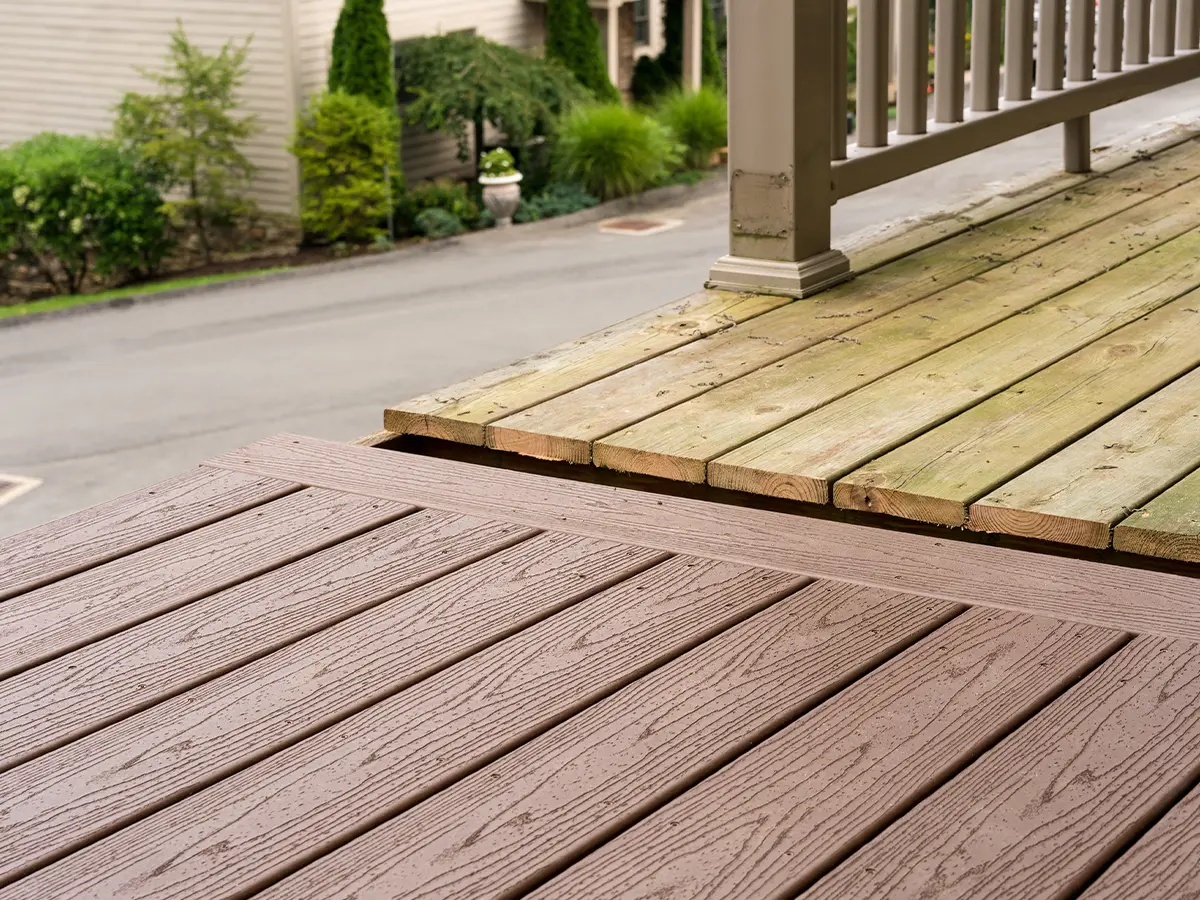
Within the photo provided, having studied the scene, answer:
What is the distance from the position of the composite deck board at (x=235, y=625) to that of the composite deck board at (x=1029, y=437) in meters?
0.39

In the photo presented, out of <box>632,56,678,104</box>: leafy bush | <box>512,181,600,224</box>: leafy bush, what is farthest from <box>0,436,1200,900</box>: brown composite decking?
<box>632,56,678,104</box>: leafy bush

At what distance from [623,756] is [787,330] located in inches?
60.3

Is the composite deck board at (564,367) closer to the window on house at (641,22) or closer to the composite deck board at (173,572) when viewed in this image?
the composite deck board at (173,572)

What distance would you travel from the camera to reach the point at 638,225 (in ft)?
43.2

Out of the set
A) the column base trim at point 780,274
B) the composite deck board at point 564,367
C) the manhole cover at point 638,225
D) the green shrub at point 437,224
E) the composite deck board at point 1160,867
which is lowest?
the manhole cover at point 638,225

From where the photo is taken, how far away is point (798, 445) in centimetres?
213

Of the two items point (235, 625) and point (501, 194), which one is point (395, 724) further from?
point (501, 194)

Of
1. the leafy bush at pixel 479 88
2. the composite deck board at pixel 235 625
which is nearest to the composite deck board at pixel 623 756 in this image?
the composite deck board at pixel 235 625

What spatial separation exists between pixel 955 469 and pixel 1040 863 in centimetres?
86

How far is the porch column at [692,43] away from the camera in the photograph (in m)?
15.5

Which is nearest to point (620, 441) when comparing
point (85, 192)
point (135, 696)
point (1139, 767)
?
point (135, 696)

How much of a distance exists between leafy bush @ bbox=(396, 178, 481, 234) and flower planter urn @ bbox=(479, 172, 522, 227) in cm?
19

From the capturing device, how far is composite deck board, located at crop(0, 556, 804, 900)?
1.25 m

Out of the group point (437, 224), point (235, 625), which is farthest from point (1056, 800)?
point (437, 224)
